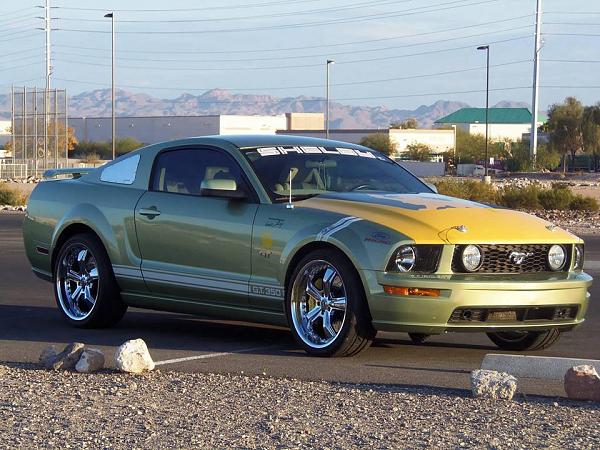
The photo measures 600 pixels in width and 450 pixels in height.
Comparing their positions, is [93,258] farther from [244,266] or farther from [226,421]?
[226,421]

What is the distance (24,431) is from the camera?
6.60m

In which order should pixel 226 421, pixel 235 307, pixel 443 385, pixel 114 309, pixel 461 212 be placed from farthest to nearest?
pixel 114 309, pixel 235 307, pixel 461 212, pixel 443 385, pixel 226 421

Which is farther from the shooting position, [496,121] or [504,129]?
[496,121]

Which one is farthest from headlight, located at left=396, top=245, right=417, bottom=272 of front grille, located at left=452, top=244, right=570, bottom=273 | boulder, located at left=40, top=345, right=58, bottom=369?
boulder, located at left=40, top=345, right=58, bottom=369

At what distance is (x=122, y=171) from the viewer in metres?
11.2

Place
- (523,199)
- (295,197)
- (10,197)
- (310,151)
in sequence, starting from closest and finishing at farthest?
(295,197), (310,151), (523,199), (10,197)

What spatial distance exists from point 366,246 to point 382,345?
1.46 meters

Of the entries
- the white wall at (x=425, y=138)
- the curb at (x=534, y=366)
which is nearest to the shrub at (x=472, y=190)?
the curb at (x=534, y=366)

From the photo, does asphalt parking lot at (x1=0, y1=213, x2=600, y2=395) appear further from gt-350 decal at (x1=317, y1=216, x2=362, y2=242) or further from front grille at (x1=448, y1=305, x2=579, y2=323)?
gt-350 decal at (x1=317, y1=216, x2=362, y2=242)

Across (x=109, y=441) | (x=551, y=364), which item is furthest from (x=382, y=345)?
(x=109, y=441)

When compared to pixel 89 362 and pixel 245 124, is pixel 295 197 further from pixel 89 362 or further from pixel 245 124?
pixel 245 124

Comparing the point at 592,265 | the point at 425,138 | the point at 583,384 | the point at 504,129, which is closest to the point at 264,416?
the point at 583,384

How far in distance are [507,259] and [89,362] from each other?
2946 mm

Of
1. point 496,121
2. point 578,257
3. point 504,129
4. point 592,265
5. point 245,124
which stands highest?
point 496,121
